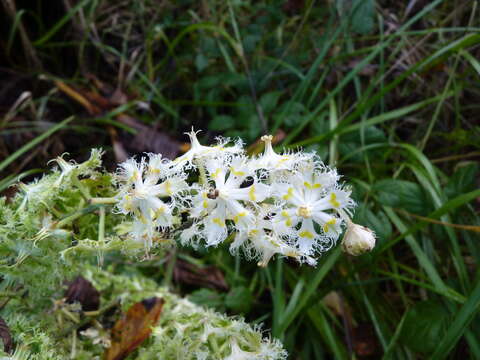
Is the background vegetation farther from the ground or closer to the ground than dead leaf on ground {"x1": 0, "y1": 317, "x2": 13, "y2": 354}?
closer to the ground

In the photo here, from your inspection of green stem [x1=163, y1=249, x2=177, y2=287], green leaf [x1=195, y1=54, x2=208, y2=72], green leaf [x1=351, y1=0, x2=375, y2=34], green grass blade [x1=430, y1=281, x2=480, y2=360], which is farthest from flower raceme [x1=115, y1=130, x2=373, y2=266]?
green leaf [x1=195, y1=54, x2=208, y2=72]

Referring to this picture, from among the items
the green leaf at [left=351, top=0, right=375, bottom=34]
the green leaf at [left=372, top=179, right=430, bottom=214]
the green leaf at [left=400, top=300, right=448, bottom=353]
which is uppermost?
the green leaf at [left=351, top=0, right=375, bottom=34]

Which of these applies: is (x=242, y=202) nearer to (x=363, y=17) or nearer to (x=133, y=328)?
(x=133, y=328)

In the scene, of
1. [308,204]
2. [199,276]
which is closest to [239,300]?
[199,276]

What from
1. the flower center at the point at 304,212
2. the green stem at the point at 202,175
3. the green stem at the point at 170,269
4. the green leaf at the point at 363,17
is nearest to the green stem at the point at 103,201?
the green stem at the point at 202,175

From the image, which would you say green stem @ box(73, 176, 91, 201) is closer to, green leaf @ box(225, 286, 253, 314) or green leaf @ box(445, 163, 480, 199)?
green leaf @ box(225, 286, 253, 314)

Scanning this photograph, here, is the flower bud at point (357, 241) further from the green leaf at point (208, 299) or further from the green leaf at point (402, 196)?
the green leaf at point (208, 299)

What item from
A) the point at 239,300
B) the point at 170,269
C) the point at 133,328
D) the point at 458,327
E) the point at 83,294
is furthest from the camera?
the point at 170,269
